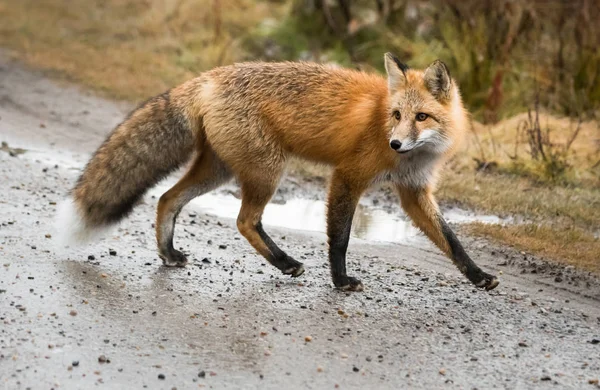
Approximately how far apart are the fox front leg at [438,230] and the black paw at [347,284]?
2.29ft

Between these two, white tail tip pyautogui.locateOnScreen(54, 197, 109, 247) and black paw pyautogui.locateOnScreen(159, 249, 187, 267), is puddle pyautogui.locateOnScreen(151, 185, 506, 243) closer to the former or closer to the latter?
black paw pyautogui.locateOnScreen(159, 249, 187, 267)

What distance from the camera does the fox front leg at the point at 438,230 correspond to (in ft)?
20.8

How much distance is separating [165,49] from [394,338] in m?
10.6

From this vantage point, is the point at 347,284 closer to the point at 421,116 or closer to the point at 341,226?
the point at 341,226

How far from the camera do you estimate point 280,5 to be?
676 inches

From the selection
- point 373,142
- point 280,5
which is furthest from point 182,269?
point 280,5

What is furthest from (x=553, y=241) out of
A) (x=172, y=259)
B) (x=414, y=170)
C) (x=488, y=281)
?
(x=172, y=259)

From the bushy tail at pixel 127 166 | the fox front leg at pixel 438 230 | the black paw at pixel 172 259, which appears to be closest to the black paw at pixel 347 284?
the fox front leg at pixel 438 230

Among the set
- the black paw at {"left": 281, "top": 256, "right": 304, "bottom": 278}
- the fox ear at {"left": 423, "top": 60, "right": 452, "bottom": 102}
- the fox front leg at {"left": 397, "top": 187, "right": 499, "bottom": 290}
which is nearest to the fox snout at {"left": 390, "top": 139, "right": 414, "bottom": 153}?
the fox ear at {"left": 423, "top": 60, "right": 452, "bottom": 102}

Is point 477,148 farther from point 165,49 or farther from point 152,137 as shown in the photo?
point 165,49

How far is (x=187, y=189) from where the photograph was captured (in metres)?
6.81

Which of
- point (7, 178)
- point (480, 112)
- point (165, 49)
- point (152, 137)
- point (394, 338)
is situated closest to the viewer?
point (394, 338)

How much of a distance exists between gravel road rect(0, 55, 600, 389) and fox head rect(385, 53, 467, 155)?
1102mm

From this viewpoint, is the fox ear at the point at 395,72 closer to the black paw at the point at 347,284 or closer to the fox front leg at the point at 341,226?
the fox front leg at the point at 341,226
